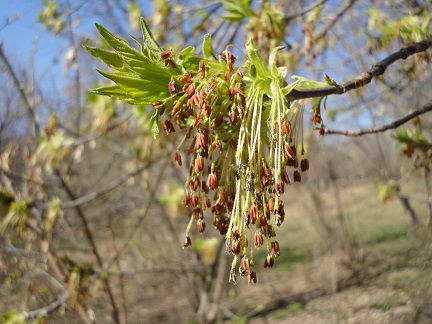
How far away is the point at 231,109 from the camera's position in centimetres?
119

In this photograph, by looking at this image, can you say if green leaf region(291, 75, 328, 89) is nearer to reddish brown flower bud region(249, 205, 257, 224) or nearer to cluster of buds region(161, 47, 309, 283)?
cluster of buds region(161, 47, 309, 283)

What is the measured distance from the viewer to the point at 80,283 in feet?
9.46

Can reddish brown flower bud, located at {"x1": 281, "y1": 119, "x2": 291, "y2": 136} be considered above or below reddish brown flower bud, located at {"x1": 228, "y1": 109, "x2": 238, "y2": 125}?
below

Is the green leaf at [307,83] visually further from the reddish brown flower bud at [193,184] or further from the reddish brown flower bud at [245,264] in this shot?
the reddish brown flower bud at [245,264]

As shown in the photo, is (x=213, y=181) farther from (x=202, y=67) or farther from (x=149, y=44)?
(x=149, y=44)

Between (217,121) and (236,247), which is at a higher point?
(217,121)

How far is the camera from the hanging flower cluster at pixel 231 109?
1130 mm

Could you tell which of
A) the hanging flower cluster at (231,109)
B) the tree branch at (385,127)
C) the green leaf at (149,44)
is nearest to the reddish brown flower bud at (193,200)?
the hanging flower cluster at (231,109)

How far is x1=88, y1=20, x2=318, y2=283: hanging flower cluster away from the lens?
1130 mm

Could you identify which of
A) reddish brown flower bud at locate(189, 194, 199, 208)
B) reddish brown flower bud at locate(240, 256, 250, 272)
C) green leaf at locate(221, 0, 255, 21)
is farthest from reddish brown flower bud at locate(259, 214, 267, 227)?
green leaf at locate(221, 0, 255, 21)

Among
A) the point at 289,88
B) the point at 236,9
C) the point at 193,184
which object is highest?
the point at 236,9

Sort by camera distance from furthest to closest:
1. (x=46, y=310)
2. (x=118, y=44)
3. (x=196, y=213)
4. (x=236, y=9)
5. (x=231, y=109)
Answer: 1. (x=46, y=310)
2. (x=236, y=9)
3. (x=196, y=213)
4. (x=231, y=109)
5. (x=118, y=44)

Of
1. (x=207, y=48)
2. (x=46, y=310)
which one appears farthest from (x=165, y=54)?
(x=46, y=310)

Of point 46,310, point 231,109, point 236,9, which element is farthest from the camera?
point 46,310
